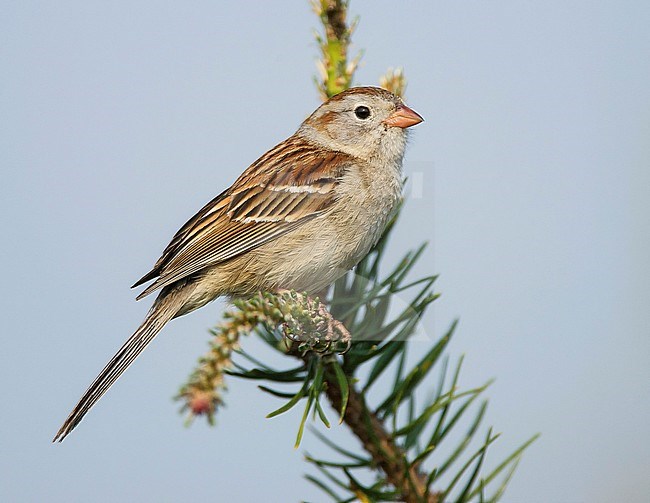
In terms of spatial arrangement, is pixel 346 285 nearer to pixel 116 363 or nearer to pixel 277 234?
pixel 277 234

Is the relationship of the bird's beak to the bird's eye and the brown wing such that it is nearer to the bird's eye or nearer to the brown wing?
the bird's eye

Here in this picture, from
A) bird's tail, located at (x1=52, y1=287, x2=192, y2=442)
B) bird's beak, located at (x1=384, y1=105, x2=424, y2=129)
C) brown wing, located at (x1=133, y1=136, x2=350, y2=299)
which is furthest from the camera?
bird's beak, located at (x1=384, y1=105, x2=424, y2=129)

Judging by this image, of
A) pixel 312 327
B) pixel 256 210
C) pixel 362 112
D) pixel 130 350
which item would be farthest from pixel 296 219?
pixel 312 327

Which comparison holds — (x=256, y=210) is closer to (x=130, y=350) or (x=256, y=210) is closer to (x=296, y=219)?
(x=296, y=219)

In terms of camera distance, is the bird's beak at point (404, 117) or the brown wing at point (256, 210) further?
the bird's beak at point (404, 117)

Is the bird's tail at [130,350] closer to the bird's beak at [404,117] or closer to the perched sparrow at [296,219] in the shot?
the perched sparrow at [296,219]

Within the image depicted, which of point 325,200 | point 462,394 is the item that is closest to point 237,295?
point 325,200

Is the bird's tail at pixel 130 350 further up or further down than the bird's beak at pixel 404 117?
further down

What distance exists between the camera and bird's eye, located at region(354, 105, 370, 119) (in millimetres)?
2235

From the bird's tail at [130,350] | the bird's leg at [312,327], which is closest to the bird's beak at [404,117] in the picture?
the bird's tail at [130,350]

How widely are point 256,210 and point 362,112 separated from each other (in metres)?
0.42

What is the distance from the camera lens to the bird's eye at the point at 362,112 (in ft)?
7.33

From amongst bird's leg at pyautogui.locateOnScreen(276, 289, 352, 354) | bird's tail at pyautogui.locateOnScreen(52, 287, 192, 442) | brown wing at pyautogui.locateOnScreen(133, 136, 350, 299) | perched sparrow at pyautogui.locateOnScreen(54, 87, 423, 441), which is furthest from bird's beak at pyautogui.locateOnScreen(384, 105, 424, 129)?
bird's leg at pyautogui.locateOnScreen(276, 289, 352, 354)

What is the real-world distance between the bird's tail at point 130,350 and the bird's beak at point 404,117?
0.77m
